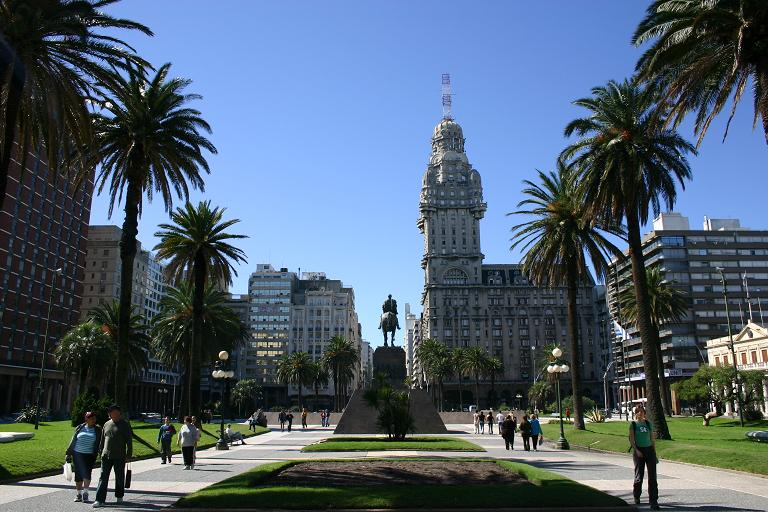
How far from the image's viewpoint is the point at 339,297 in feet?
601

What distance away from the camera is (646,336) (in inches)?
1355

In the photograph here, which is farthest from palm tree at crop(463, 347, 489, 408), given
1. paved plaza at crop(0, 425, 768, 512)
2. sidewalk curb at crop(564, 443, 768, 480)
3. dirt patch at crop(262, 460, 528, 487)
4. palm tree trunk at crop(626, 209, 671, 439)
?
dirt patch at crop(262, 460, 528, 487)

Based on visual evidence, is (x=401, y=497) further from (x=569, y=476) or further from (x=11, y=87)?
(x=11, y=87)

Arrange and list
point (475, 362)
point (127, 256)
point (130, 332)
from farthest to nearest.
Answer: point (475, 362) < point (130, 332) < point (127, 256)

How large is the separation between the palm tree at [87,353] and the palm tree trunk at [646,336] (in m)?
48.8

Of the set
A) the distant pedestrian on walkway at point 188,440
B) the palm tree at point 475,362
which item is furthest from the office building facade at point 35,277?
the palm tree at point 475,362

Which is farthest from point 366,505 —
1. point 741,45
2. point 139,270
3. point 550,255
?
point 139,270

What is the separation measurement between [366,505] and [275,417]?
8033 cm

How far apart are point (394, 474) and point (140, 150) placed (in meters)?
20.5

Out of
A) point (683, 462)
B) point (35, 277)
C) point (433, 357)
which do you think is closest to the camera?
point (683, 462)

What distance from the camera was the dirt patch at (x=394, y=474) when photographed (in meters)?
17.8

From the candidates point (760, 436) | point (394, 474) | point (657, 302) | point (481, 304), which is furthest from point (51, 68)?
point (481, 304)

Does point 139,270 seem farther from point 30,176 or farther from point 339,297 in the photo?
point 339,297

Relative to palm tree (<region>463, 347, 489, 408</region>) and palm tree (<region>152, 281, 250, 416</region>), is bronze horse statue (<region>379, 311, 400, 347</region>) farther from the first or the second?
palm tree (<region>463, 347, 489, 408</region>)
